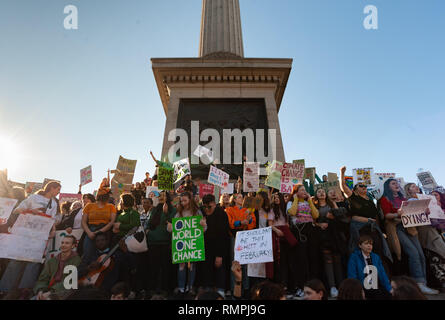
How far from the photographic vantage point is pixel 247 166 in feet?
29.2

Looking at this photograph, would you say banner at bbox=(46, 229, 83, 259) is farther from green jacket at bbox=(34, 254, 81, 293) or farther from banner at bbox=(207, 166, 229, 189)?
banner at bbox=(207, 166, 229, 189)

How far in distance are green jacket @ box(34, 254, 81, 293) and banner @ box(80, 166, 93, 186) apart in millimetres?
5963

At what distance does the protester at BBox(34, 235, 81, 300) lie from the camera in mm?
4559

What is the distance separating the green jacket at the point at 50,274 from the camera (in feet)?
15.0

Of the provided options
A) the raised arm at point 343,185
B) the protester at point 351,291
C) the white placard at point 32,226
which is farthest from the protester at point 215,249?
the white placard at point 32,226

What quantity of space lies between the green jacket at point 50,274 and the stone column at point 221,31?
14.4m

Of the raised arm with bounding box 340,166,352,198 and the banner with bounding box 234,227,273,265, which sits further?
the raised arm with bounding box 340,166,352,198

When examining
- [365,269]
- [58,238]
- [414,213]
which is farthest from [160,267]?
[414,213]

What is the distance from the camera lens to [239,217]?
560 centimetres

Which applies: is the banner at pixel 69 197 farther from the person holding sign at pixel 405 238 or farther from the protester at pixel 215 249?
the person holding sign at pixel 405 238

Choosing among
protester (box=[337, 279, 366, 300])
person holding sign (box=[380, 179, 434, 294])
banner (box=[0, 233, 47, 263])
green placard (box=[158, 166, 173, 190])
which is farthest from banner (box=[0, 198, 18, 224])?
person holding sign (box=[380, 179, 434, 294])

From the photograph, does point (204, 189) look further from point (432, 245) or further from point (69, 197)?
point (432, 245)

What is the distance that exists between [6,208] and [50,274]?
1682mm
